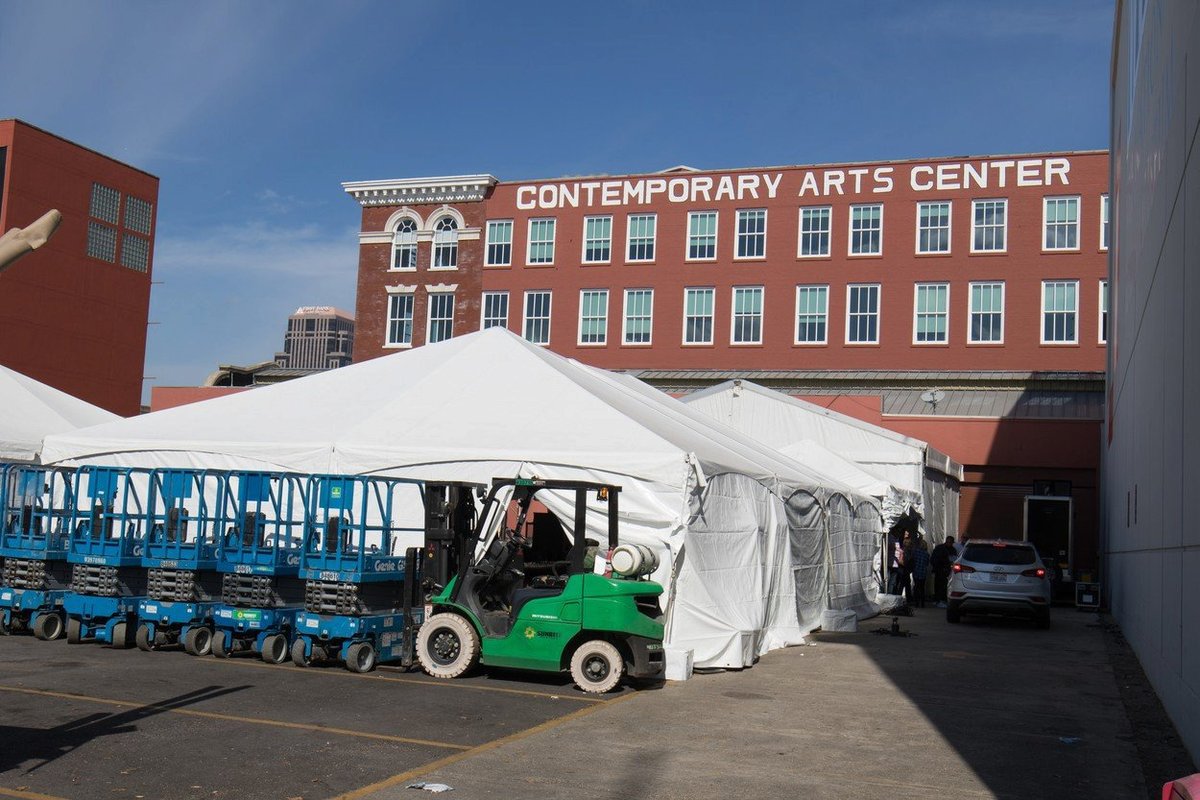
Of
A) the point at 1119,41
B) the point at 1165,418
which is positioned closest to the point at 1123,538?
the point at 1165,418

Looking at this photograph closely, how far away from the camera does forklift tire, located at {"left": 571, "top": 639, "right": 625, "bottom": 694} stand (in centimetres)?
1254

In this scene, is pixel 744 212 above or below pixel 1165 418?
above

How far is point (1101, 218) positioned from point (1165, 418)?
1465 inches

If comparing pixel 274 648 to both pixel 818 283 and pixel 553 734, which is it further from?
pixel 818 283

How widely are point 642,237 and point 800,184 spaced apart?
736 centimetres

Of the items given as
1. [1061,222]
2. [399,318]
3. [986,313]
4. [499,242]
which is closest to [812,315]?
[986,313]

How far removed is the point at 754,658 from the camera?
15.8m

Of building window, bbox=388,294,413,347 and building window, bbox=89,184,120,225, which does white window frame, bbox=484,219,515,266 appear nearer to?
building window, bbox=388,294,413,347

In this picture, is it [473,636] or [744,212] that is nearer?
[473,636]

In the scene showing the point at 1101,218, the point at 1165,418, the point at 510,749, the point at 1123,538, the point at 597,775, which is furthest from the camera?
the point at 1101,218

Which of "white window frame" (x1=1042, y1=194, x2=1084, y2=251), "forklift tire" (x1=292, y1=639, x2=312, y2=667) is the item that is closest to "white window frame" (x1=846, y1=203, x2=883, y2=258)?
"white window frame" (x1=1042, y1=194, x2=1084, y2=251)

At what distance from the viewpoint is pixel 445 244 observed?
55.2m

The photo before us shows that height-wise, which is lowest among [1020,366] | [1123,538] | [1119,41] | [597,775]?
[597,775]

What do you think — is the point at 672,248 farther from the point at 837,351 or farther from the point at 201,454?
the point at 201,454
